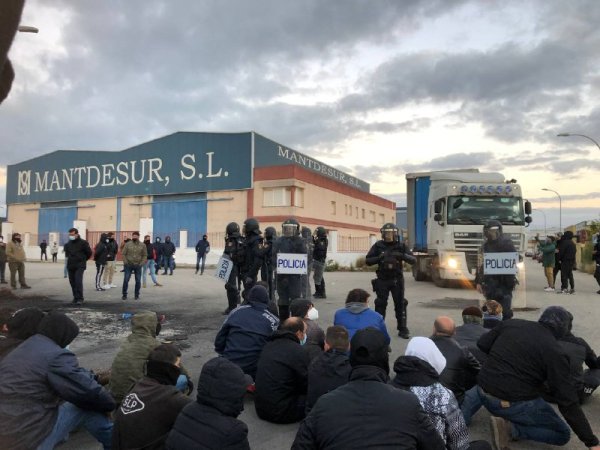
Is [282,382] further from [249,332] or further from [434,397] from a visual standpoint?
[434,397]

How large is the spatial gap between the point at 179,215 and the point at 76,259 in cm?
2675

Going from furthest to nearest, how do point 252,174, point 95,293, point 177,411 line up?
1. point 252,174
2. point 95,293
3. point 177,411

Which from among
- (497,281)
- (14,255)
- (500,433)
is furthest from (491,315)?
(14,255)

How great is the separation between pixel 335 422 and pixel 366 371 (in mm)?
337

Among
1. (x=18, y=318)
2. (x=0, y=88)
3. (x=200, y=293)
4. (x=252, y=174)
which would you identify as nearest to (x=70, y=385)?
(x=18, y=318)

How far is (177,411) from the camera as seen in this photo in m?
3.29

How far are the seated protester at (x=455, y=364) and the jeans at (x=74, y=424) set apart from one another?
307 cm

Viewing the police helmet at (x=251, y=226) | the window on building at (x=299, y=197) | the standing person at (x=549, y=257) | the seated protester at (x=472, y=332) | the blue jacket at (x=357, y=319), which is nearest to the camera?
the seated protester at (x=472, y=332)

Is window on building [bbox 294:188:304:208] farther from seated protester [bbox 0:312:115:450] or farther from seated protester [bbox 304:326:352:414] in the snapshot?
seated protester [bbox 0:312:115:450]

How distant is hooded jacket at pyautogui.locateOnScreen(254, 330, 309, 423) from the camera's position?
480 cm

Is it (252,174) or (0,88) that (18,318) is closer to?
(0,88)

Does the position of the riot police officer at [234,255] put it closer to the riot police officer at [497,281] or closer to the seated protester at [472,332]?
the riot police officer at [497,281]

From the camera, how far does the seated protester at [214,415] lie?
2.91m

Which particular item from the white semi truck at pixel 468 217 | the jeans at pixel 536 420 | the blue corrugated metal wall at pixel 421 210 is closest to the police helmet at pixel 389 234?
the jeans at pixel 536 420
